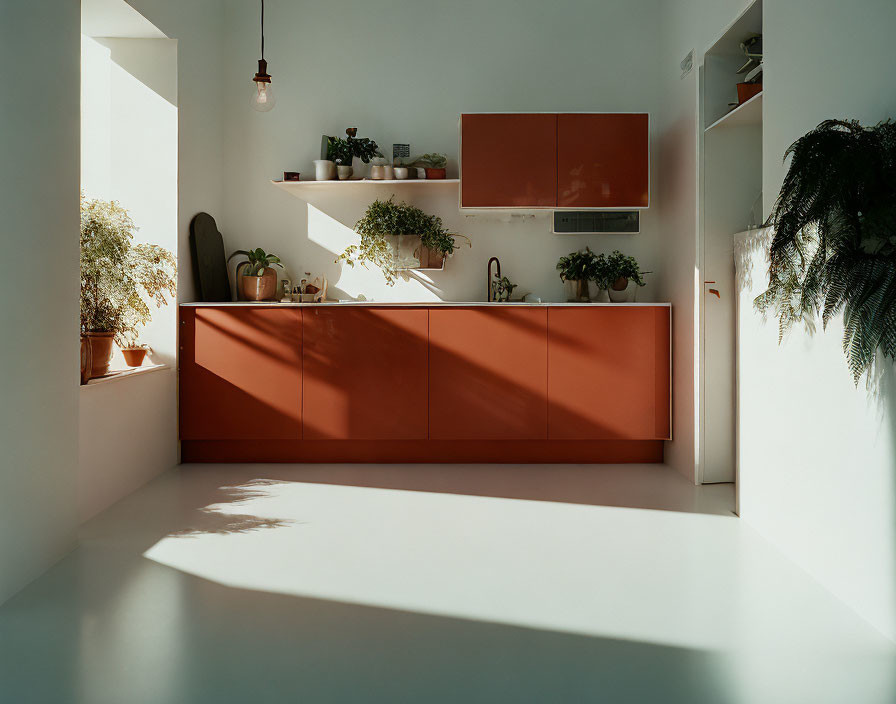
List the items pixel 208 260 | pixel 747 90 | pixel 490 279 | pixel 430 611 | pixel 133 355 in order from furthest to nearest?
pixel 490 279 → pixel 208 260 → pixel 133 355 → pixel 747 90 → pixel 430 611

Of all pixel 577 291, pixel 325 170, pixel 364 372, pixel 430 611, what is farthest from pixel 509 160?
pixel 430 611

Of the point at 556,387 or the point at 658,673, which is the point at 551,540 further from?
the point at 556,387

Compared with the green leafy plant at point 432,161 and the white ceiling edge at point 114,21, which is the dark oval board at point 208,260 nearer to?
the white ceiling edge at point 114,21

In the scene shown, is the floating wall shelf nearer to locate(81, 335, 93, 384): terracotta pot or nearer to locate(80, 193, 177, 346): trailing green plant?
locate(80, 193, 177, 346): trailing green plant

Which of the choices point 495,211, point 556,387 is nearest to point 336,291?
point 495,211

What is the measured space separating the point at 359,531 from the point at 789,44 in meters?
2.74

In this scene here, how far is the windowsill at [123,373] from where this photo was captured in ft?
11.8

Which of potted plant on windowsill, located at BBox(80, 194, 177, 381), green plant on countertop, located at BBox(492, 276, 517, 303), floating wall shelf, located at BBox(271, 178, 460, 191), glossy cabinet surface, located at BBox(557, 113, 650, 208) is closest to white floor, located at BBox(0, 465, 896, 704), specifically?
potted plant on windowsill, located at BBox(80, 194, 177, 381)

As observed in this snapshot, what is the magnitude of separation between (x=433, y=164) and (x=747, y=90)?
2045mm

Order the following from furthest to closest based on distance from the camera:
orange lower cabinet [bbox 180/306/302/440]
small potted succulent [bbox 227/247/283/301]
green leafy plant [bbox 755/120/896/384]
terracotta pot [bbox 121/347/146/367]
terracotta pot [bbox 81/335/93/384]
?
1. small potted succulent [bbox 227/247/283/301]
2. orange lower cabinet [bbox 180/306/302/440]
3. terracotta pot [bbox 121/347/146/367]
4. terracotta pot [bbox 81/335/93/384]
5. green leafy plant [bbox 755/120/896/384]

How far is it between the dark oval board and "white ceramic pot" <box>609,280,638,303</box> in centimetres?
267

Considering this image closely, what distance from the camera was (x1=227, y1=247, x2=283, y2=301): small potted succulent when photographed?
16.1 ft

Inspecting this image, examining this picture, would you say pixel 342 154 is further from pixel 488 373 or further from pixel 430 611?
pixel 430 611

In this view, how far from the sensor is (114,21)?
404cm
